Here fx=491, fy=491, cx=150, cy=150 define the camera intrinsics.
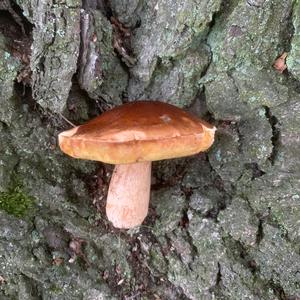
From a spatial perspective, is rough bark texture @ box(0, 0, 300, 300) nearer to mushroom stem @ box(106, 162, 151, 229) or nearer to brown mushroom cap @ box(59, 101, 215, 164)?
mushroom stem @ box(106, 162, 151, 229)

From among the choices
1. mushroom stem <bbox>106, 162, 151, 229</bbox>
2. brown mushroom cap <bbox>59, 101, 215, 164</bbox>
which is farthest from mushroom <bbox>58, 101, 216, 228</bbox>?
mushroom stem <bbox>106, 162, 151, 229</bbox>

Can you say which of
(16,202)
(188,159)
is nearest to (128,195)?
(188,159)

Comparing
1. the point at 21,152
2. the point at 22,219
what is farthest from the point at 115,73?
the point at 22,219

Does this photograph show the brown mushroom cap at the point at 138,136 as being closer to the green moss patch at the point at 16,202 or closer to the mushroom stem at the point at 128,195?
the mushroom stem at the point at 128,195

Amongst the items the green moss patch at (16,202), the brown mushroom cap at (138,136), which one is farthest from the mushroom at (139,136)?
the green moss patch at (16,202)

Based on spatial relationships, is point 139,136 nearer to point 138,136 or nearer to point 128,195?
point 138,136

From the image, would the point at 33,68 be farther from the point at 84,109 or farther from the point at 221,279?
the point at 221,279
